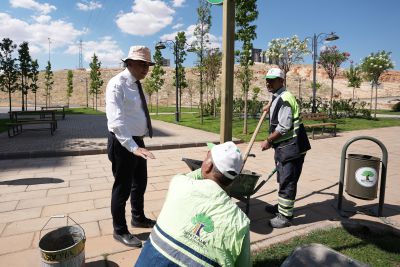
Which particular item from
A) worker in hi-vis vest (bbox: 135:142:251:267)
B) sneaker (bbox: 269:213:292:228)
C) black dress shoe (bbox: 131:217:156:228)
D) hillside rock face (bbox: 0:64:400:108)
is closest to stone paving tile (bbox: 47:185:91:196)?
black dress shoe (bbox: 131:217:156:228)

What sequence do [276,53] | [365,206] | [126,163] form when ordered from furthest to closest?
[276,53] → [365,206] → [126,163]

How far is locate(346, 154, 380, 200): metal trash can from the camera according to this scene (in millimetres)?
3852

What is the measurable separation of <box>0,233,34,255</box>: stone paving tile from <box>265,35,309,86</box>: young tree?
1966 centimetres

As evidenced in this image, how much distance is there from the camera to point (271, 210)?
4.27 m

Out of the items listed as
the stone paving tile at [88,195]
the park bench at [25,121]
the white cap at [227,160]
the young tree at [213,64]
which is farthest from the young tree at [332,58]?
the white cap at [227,160]

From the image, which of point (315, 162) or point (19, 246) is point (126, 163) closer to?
point (19, 246)

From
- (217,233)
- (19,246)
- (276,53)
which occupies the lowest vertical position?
(19,246)

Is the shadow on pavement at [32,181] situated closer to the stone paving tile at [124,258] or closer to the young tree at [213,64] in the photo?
the stone paving tile at [124,258]

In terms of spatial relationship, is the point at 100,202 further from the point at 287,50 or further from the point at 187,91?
the point at 187,91

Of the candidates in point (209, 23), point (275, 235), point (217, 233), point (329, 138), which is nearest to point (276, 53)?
point (209, 23)

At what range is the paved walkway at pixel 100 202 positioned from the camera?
10.7ft

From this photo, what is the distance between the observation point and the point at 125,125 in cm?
303

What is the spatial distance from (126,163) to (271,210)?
2.23m

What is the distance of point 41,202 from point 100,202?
0.88 m
